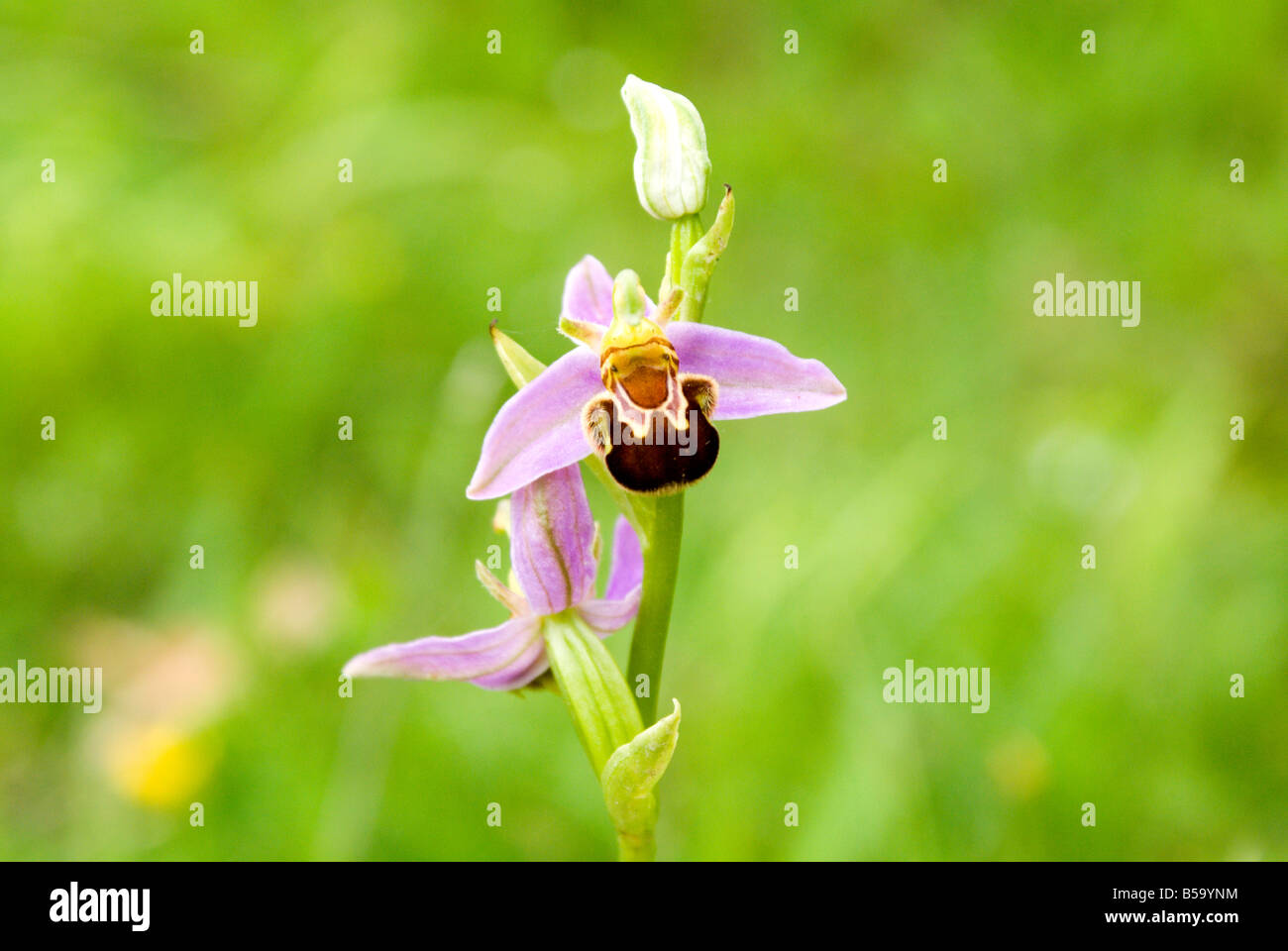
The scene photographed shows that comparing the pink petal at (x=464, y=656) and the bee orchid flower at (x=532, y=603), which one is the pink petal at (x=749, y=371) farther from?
the pink petal at (x=464, y=656)

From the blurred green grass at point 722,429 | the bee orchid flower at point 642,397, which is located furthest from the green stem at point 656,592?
the blurred green grass at point 722,429

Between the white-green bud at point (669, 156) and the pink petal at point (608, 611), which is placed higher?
the white-green bud at point (669, 156)

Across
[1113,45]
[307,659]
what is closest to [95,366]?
[307,659]

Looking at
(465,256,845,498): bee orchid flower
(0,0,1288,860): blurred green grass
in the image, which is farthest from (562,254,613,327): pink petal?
(0,0,1288,860): blurred green grass

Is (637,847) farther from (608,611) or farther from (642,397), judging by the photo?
(642,397)

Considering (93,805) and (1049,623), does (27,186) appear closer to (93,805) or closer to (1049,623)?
(93,805)

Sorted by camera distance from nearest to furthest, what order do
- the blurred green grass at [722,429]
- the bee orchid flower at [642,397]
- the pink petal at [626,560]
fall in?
1. the bee orchid flower at [642,397]
2. the pink petal at [626,560]
3. the blurred green grass at [722,429]
